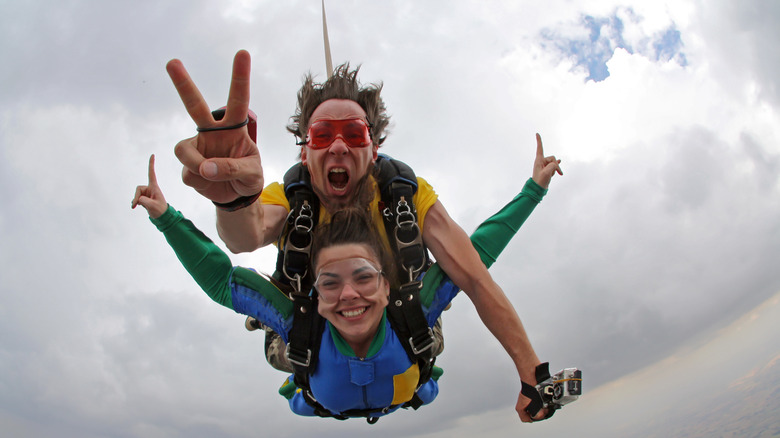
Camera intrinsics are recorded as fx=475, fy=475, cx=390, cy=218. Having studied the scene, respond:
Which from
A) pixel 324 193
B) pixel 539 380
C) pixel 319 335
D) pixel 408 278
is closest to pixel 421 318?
pixel 408 278

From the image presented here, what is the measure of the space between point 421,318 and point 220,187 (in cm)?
155

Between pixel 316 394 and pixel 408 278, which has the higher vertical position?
pixel 408 278

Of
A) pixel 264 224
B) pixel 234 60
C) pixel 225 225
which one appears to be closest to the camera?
pixel 234 60

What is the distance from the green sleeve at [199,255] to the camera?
2846 mm

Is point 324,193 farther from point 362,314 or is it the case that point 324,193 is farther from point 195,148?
point 195,148

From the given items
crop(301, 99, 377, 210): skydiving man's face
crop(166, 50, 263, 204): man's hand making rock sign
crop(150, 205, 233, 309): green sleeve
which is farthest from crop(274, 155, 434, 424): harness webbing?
crop(166, 50, 263, 204): man's hand making rock sign

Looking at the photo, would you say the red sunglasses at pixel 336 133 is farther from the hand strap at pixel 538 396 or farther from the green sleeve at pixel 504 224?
the hand strap at pixel 538 396

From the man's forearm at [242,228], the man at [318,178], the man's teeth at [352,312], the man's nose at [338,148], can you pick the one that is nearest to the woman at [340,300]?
the man's teeth at [352,312]

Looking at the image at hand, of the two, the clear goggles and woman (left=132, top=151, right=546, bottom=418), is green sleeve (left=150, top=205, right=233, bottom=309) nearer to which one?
woman (left=132, top=151, right=546, bottom=418)

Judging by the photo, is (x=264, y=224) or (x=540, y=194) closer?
A: (x=264, y=224)

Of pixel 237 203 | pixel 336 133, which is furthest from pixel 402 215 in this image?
pixel 237 203

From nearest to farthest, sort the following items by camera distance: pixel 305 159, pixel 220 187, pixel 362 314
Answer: pixel 220 187 < pixel 362 314 < pixel 305 159

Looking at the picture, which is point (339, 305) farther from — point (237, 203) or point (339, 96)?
point (339, 96)

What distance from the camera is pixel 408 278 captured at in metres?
3.36
